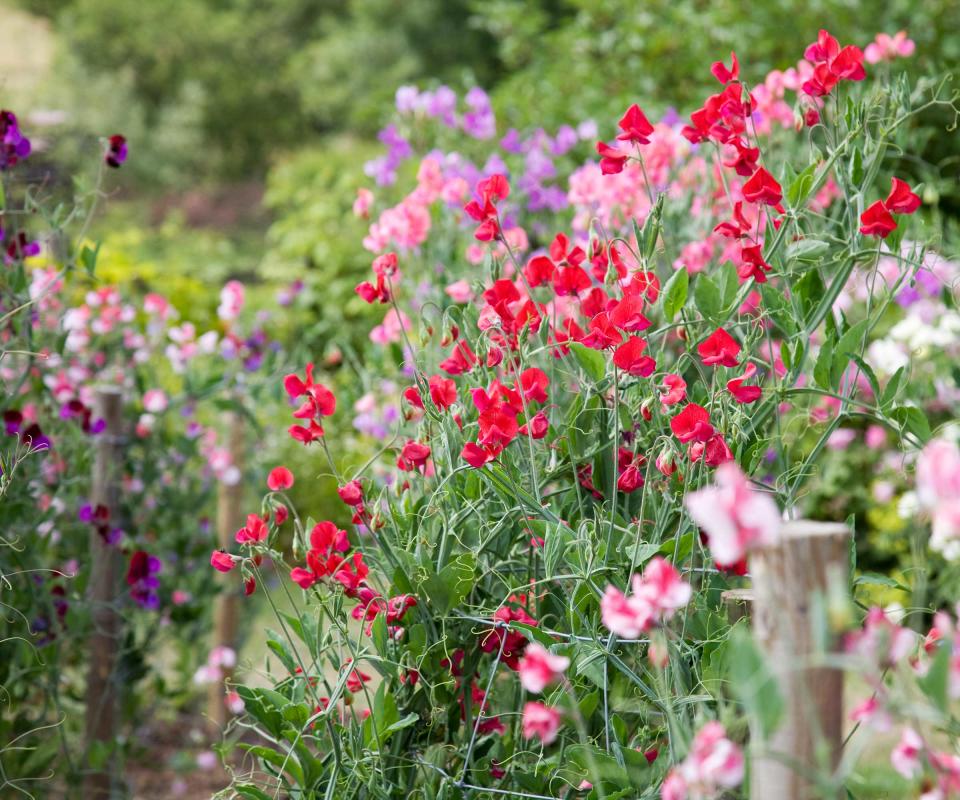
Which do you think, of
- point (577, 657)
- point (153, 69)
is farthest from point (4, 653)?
point (153, 69)

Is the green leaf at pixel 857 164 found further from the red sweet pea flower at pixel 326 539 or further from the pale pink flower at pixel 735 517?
the pale pink flower at pixel 735 517

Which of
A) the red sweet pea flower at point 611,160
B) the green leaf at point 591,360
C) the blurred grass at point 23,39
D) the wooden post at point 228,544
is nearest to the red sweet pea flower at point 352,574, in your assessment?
the green leaf at point 591,360

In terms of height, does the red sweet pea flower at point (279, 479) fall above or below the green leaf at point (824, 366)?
below

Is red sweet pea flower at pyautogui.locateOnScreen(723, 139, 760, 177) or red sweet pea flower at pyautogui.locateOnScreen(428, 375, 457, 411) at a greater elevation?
red sweet pea flower at pyautogui.locateOnScreen(723, 139, 760, 177)

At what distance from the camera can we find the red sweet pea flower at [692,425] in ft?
3.93

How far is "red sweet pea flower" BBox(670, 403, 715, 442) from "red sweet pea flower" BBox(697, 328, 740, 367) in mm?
96

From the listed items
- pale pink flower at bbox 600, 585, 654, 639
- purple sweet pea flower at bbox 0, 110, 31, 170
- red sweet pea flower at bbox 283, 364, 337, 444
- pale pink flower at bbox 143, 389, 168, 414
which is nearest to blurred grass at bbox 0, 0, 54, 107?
pale pink flower at bbox 143, 389, 168, 414

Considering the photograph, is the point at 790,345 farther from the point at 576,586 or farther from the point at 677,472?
the point at 576,586

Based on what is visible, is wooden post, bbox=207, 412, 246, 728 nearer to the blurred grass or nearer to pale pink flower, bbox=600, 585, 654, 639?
pale pink flower, bbox=600, 585, 654, 639

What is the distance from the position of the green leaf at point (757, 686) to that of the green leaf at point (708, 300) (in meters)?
0.78

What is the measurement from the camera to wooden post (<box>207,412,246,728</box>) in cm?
311

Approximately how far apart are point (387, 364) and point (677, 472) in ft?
4.06

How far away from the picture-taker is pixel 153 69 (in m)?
15.6

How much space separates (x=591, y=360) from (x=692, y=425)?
25 centimetres
